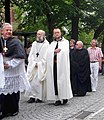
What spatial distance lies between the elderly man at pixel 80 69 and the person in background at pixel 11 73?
4.13 m

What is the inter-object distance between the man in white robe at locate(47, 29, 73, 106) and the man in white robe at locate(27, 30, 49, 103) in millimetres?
301

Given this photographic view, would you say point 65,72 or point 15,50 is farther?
point 65,72

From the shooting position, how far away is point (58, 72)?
973 centimetres

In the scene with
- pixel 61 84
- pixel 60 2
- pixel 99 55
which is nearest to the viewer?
pixel 61 84

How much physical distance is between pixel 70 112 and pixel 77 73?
146 inches

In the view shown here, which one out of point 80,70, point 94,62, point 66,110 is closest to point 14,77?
point 66,110

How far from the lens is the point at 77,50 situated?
12.5 meters

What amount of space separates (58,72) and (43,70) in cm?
57

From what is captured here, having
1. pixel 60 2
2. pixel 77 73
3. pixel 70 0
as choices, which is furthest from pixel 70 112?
pixel 70 0

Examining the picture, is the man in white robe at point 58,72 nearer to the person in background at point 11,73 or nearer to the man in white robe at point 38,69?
the man in white robe at point 38,69

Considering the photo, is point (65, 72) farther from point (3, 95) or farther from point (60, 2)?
point (60, 2)

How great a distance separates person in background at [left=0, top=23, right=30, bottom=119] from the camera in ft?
25.8

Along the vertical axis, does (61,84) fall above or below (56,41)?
below

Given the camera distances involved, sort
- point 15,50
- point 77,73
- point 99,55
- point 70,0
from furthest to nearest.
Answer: point 70,0 → point 99,55 → point 77,73 → point 15,50
